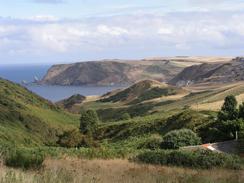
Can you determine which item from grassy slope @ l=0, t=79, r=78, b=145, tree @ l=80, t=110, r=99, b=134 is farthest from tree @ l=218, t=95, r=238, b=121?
grassy slope @ l=0, t=79, r=78, b=145

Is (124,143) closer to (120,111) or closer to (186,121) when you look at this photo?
(186,121)

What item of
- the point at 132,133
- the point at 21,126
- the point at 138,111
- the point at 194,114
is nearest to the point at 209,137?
the point at 194,114

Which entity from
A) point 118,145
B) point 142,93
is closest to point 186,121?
point 118,145

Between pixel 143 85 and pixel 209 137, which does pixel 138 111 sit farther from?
pixel 209 137

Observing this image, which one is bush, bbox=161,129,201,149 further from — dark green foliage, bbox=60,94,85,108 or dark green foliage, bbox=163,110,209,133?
dark green foliage, bbox=60,94,85,108

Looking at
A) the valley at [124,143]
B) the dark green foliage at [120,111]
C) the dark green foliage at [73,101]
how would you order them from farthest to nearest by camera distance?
the dark green foliage at [73,101] < the dark green foliage at [120,111] < the valley at [124,143]

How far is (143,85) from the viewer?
189m

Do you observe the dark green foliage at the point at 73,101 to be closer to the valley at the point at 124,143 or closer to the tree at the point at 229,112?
the valley at the point at 124,143

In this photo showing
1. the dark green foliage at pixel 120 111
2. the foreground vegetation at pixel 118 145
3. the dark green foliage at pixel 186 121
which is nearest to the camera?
the foreground vegetation at pixel 118 145

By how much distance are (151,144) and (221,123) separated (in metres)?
5.47

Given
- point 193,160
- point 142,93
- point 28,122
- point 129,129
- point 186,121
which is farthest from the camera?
point 142,93

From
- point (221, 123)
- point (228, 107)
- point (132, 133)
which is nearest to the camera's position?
point (221, 123)

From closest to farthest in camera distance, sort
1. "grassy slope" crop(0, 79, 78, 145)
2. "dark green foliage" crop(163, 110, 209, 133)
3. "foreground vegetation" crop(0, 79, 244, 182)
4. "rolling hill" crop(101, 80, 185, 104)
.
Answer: "foreground vegetation" crop(0, 79, 244, 182)
"dark green foliage" crop(163, 110, 209, 133)
"grassy slope" crop(0, 79, 78, 145)
"rolling hill" crop(101, 80, 185, 104)

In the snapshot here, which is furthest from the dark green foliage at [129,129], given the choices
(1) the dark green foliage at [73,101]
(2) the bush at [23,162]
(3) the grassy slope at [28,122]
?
(1) the dark green foliage at [73,101]
